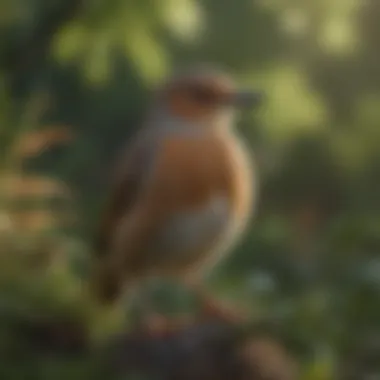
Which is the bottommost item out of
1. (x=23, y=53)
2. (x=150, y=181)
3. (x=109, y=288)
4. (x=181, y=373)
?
(x=181, y=373)

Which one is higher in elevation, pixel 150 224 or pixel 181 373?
pixel 150 224

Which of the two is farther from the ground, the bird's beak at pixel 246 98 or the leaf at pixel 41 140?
the bird's beak at pixel 246 98

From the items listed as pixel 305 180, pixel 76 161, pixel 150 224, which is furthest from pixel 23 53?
pixel 305 180

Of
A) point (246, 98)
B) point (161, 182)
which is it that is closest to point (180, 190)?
point (161, 182)

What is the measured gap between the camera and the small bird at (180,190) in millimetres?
1061

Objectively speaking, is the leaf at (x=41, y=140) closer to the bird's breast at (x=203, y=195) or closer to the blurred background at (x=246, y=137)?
the blurred background at (x=246, y=137)

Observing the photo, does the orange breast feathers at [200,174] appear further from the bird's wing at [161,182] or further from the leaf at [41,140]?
the leaf at [41,140]

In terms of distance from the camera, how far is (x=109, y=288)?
1083 millimetres

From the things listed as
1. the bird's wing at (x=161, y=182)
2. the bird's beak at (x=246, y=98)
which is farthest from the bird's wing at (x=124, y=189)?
the bird's beak at (x=246, y=98)

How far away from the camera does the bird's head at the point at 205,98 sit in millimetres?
1078

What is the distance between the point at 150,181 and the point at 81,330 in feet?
0.69

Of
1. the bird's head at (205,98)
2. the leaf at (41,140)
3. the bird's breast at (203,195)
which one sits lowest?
the bird's breast at (203,195)

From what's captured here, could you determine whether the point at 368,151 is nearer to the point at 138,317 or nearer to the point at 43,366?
the point at 138,317

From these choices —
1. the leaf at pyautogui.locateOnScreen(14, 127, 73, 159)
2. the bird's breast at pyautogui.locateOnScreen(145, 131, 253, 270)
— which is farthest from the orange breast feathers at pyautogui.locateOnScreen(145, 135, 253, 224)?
the leaf at pyautogui.locateOnScreen(14, 127, 73, 159)
